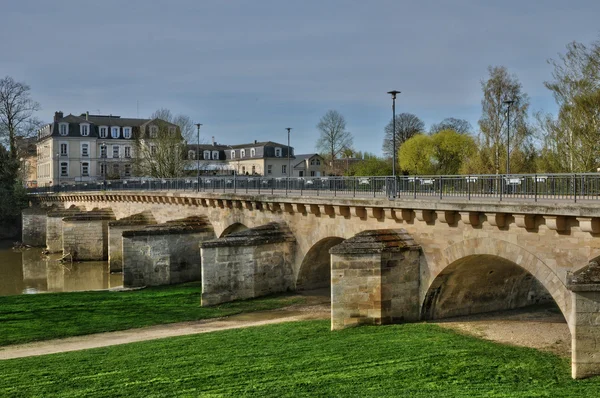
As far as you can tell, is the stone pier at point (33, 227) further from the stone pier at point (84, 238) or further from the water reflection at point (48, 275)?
the stone pier at point (84, 238)

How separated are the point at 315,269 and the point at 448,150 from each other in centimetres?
3530

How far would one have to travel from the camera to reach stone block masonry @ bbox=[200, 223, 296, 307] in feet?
74.6

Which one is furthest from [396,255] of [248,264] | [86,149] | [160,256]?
[86,149]

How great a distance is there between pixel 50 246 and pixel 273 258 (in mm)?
29763

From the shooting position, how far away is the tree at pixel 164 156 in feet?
190

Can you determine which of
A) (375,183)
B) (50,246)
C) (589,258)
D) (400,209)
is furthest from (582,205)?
(50,246)

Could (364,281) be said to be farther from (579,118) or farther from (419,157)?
(419,157)

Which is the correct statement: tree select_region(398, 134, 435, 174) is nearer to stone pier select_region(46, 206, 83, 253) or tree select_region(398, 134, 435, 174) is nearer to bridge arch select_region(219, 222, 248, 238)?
stone pier select_region(46, 206, 83, 253)

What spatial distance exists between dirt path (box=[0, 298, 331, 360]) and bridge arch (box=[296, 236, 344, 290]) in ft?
6.40

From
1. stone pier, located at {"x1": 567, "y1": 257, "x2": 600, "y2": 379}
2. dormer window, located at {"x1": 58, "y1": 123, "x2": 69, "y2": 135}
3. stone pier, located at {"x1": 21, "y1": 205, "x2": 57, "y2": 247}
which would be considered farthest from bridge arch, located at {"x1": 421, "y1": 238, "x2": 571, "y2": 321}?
dormer window, located at {"x1": 58, "y1": 123, "x2": 69, "y2": 135}

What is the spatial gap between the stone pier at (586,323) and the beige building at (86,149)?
71.0 metres

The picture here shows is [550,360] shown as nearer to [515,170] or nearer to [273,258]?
[273,258]

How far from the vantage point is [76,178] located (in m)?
79.4

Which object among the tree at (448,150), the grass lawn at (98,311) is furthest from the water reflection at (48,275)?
the tree at (448,150)
